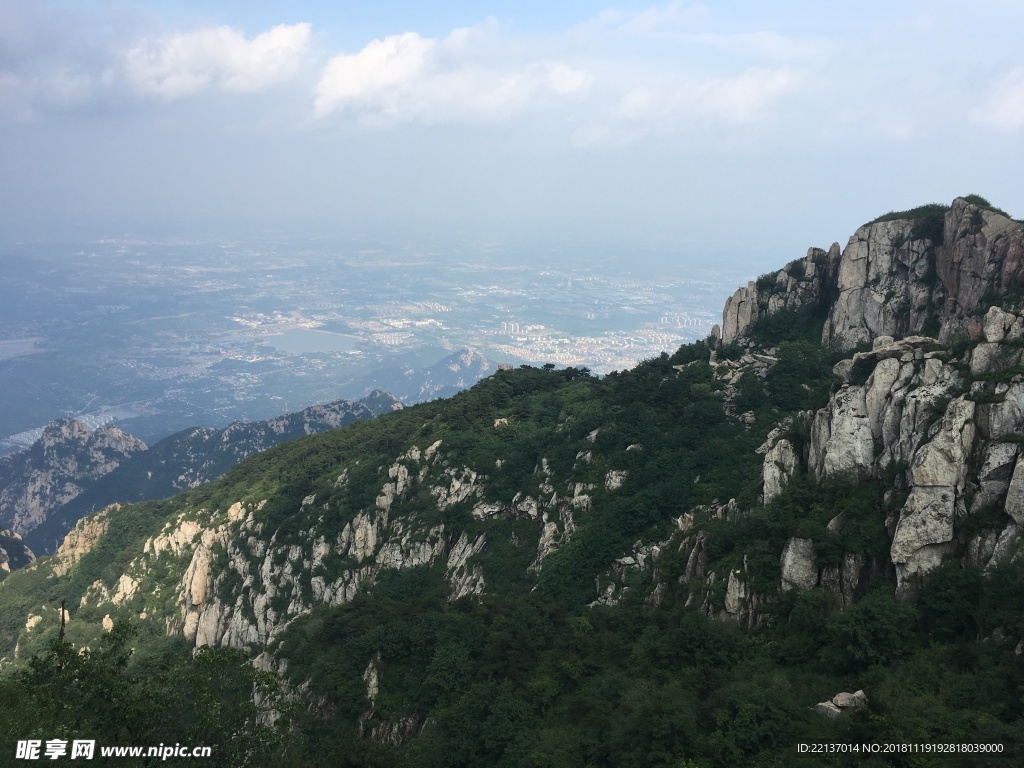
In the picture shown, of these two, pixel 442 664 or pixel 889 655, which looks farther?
pixel 442 664

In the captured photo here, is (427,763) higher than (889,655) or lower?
lower

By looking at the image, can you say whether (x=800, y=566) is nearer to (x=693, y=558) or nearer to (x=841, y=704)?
(x=693, y=558)

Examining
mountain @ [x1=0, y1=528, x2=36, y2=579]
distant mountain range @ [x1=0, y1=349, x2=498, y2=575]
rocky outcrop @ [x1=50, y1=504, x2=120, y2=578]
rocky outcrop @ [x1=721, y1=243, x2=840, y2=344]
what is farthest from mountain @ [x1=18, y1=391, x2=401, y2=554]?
rocky outcrop @ [x1=721, y1=243, x2=840, y2=344]

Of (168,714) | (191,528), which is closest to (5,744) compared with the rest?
(168,714)

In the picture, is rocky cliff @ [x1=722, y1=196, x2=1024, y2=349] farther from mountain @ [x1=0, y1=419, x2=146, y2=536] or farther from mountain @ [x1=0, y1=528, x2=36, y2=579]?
mountain @ [x1=0, y1=419, x2=146, y2=536]

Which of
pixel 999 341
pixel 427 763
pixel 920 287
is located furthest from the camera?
pixel 920 287

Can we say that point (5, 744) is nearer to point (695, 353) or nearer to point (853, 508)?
point (853, 508)

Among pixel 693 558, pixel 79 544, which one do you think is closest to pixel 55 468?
pixel 79 544

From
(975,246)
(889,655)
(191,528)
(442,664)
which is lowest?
(191,528)
